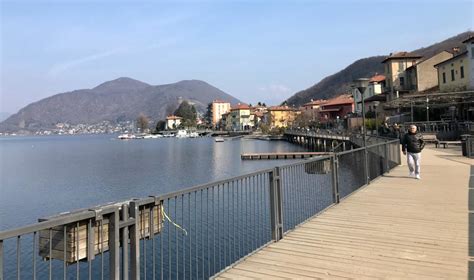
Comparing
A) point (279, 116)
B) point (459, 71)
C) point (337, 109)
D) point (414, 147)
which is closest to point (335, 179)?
point (414, 147)

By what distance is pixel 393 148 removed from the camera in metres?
17.1

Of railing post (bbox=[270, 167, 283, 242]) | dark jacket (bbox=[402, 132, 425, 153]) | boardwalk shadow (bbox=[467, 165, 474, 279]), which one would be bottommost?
boardwalk shadow (bbox=[467, 165, 474, 279])

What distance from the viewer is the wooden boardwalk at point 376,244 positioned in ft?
16.0

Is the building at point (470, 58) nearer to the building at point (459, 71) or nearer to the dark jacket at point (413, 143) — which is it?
the building at point (459, 71)

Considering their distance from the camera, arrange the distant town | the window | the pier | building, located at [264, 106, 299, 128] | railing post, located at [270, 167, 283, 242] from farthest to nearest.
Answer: building, located at [264, 106, 299, 128]
the window
the distant town
railing post, located at [270, 167, 283, 242]
the pier

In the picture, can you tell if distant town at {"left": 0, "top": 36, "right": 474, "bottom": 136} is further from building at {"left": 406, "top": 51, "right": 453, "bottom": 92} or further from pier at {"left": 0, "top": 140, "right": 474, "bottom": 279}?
pier at {"left": 0, "top": 140, "right": 474, "bottom": 279}

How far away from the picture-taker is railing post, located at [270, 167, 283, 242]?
635cm

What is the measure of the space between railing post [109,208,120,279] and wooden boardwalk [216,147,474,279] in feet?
5.10

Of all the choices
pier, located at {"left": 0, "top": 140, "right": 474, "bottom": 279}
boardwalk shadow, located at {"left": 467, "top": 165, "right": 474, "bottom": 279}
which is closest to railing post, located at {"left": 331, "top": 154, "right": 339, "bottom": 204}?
pier, located at {"left": 0, "top": 140, "right": 474, "bottom": 279}

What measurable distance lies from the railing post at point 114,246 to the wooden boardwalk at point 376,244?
1555 millimetres

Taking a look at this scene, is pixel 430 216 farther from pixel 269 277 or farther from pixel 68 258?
pixel 68 258

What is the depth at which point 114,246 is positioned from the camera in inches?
148

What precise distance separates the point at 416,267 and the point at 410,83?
66.1 metres

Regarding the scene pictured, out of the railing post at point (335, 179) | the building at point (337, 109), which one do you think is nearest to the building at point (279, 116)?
the building at point (337, 109)
